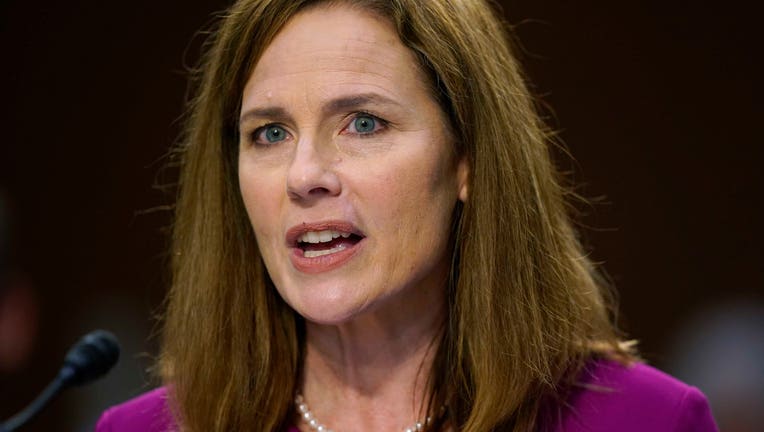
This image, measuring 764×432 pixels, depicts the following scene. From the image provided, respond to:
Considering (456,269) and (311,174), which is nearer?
(311,174)

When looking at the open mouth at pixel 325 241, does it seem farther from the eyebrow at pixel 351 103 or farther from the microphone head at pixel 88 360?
the microphone head at pixel 88 360

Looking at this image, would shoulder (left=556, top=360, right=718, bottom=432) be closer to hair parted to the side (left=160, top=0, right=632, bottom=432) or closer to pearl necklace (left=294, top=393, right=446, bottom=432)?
hair parted to the side (left=160, top=0, right=632, bottom=432)

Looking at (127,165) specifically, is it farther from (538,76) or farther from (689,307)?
(689,307)

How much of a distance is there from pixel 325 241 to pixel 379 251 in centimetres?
10

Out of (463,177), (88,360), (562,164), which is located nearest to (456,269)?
(463,177)

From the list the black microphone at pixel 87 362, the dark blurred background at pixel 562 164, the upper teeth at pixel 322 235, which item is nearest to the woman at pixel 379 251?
the upper teeth at pixel 322 235

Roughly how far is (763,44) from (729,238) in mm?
731

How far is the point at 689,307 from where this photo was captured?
389 centimetres

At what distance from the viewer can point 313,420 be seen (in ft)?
6.51

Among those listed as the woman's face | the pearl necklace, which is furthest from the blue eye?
the pearl necklace

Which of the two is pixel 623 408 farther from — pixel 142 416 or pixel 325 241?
pixel 142 416

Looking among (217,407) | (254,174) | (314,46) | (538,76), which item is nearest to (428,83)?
(314,46)

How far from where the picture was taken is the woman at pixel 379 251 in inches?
72.1

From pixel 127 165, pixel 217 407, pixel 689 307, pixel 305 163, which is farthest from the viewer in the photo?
pixel 127 165
